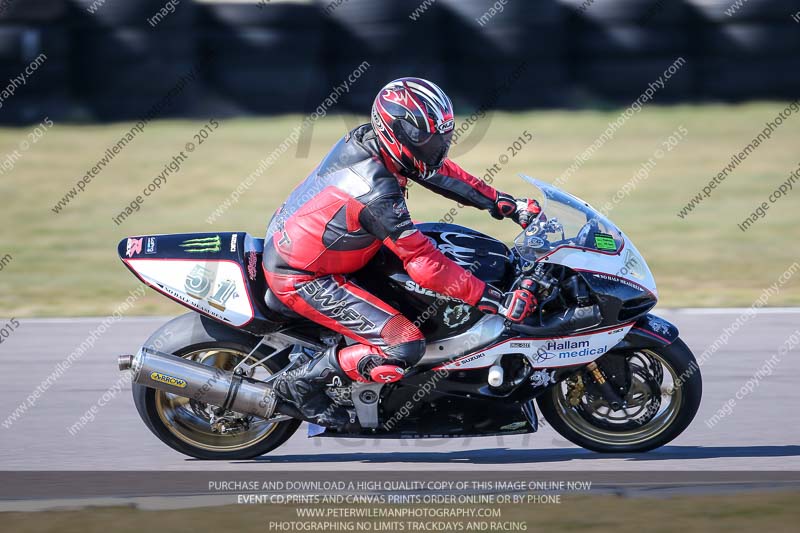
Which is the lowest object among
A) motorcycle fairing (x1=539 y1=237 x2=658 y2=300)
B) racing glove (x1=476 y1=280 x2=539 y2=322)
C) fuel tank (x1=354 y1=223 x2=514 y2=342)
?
fuel tank (x1=354 y1=223 x2=514 y2=342)

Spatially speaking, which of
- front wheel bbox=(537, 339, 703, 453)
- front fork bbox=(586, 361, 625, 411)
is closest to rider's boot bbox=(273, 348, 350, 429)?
front wheel bbox=(537, 339, 703, 453)

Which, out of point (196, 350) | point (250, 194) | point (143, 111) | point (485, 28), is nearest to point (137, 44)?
point (143, 111)

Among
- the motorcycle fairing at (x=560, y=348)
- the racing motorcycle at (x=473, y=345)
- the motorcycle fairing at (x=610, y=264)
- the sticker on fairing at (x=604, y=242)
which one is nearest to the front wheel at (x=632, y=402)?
the racing motorcycle at (x=473, y=345)

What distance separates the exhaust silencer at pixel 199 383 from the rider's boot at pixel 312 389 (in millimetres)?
68

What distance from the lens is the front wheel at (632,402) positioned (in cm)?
538

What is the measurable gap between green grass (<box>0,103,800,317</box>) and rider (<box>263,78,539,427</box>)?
3901 millimetres

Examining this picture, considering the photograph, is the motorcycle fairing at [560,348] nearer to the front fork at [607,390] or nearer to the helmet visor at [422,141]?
the front fork at [607,390]

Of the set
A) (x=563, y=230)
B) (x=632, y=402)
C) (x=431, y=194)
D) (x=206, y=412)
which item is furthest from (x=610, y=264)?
(x=431, y=194)

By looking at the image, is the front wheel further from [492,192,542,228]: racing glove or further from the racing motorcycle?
[492,192,542,228]: racing glove

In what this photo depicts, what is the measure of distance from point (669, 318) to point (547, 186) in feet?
10.9

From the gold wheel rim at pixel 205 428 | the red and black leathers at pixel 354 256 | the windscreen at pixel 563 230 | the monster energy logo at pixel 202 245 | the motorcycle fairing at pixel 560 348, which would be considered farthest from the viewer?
the gold wheel rim at pixel 205 428

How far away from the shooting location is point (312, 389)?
5340 mm

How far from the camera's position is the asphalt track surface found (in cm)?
548

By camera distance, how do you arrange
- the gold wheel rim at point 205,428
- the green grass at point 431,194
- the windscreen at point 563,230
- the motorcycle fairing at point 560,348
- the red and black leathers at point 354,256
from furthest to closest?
the green grass at point 431,194 → the gold wheel rim at point 205,428 → the motorcycle fairing at point 560,348 → the windscreen at point 563,230 → the red and black leathers at point 354,256
